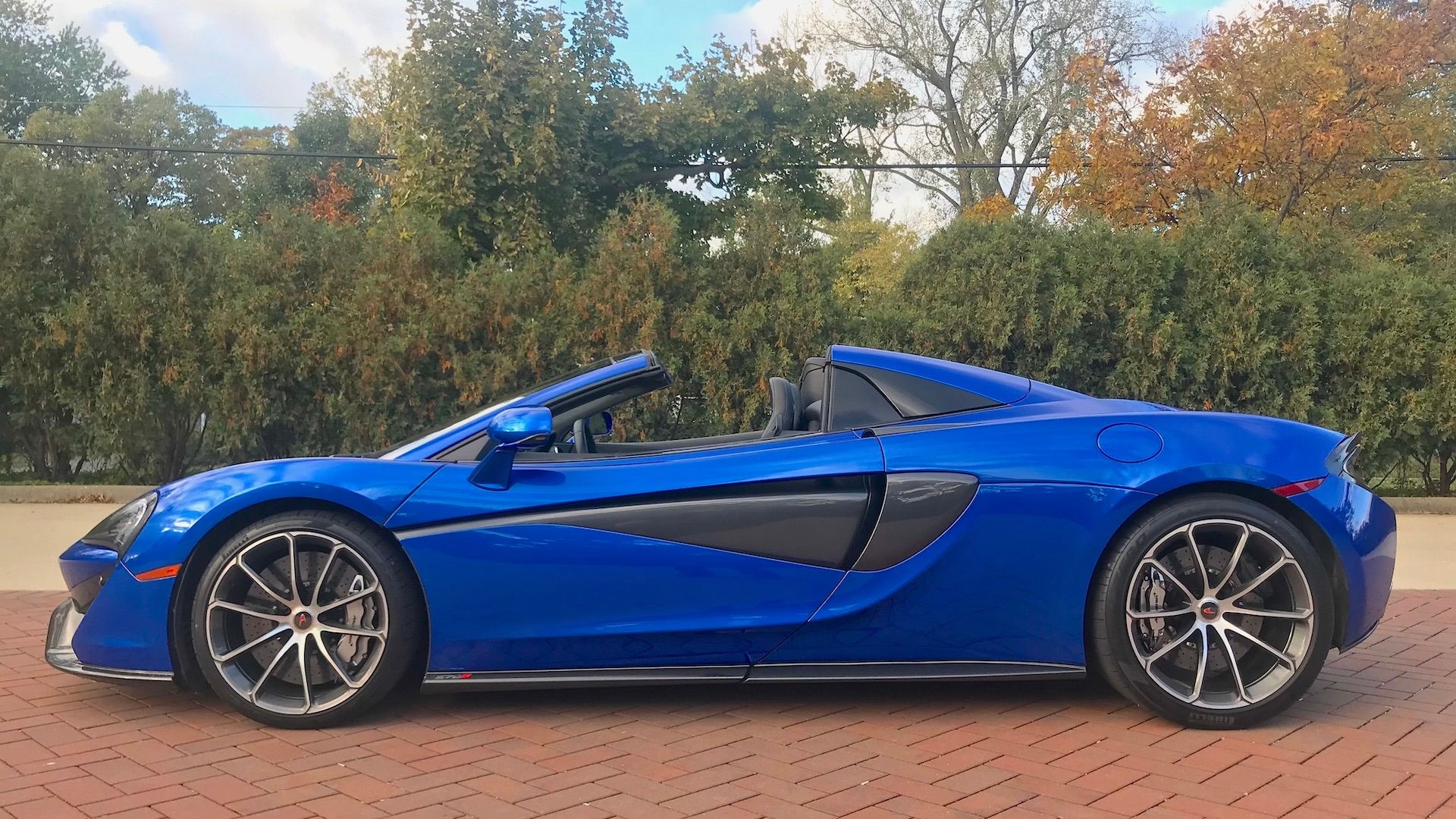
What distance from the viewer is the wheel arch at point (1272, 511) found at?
3406 mm

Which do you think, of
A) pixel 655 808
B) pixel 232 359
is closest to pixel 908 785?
pixel 655 808

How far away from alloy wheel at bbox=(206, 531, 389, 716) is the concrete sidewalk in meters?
3.50

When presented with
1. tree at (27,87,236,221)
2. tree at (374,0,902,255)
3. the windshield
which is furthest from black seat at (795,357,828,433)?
tree at (27,87,236,221)

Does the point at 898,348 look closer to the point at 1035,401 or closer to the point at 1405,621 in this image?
the point at 1405,621

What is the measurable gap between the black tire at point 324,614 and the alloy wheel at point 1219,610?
2.27m

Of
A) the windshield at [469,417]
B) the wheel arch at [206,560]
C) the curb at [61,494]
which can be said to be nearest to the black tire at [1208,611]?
the windshield at [469,417]

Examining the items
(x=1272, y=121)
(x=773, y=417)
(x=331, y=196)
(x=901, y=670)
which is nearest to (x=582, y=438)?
(x=773, y=417)

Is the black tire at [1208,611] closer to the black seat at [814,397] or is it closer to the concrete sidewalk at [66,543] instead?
the black seat at [814,397]

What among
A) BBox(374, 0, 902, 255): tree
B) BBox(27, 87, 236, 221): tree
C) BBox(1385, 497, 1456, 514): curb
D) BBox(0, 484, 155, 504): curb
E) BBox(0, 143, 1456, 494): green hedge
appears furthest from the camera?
BBox(27, 87, 236, 221): tree

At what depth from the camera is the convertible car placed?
333 cm

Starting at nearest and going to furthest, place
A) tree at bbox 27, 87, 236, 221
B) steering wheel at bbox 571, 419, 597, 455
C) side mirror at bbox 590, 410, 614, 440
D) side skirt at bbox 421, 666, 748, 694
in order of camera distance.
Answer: side skirt at bbox 421, 666, 748, 694, steering wheel at bbox 571, 419, 597, 455, side mirror at bbox 590, 410, 614, 440, tree at bbox 27, 87, 236, 221

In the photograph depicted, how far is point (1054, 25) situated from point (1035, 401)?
28.1 m

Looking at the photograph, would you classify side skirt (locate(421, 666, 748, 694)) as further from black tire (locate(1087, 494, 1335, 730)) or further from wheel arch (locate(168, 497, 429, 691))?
black tire (locate(1087, 494, 1335, 730))

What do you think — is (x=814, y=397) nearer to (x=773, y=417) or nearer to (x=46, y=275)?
(x=773, y=417)
